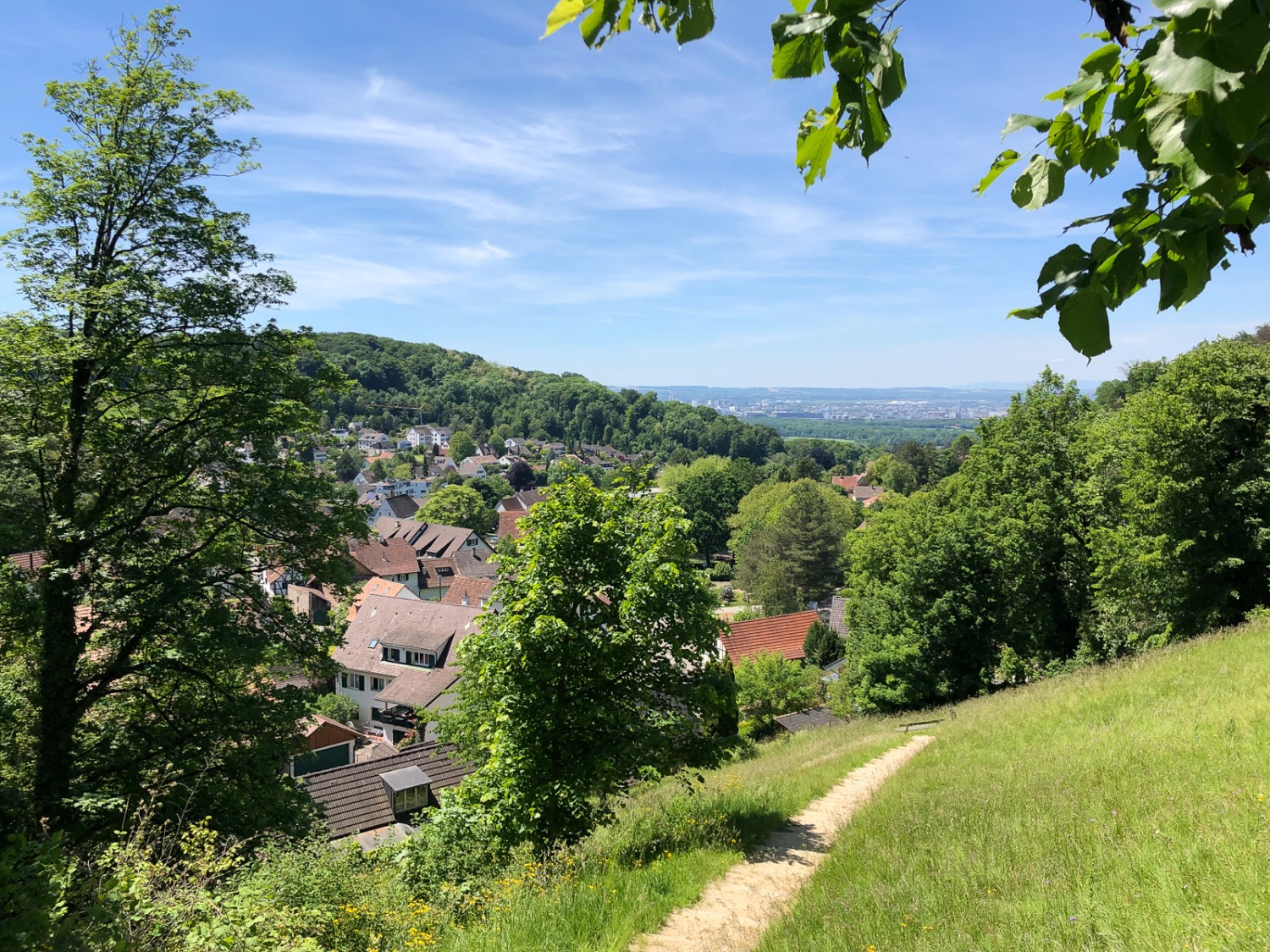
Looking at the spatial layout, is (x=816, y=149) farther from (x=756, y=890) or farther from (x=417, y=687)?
(x=417, y=687)

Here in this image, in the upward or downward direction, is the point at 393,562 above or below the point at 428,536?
below

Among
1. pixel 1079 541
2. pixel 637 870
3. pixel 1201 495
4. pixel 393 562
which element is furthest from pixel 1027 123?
pixel 393 562

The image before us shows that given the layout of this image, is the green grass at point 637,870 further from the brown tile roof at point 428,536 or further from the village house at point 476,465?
the village house at point 476,465

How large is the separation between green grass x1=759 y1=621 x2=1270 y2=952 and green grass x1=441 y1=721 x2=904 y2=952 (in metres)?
1.26

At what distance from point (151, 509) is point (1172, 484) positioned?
2420 centimetres

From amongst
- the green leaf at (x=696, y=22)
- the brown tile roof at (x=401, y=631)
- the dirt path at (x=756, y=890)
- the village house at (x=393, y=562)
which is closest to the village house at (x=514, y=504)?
the village house at (x=393, y=562)

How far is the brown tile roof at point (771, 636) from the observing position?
3800 cm

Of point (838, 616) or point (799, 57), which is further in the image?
point (838, 616)

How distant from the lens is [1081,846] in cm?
544

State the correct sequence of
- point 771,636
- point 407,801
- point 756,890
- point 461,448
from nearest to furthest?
point 756,890 → point 407,801 → point 771,636 → point 461,448

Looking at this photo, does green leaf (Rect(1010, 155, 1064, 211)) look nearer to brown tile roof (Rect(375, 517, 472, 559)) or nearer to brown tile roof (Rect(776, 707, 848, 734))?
brown tile roof (Rect(776, 707, 848, 734))

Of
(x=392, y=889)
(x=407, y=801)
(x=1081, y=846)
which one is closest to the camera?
(x=1081, y=846)

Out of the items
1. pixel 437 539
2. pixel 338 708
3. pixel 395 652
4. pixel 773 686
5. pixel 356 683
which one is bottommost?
pixel 338 708

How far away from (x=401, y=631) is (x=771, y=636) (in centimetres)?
2111
